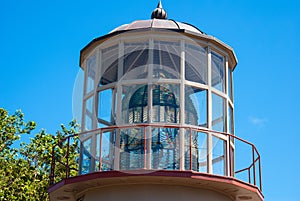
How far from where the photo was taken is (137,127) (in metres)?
12.9

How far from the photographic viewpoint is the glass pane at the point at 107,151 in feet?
42.8

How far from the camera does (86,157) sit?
45.4ft

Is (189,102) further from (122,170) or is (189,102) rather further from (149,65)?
(122,170)

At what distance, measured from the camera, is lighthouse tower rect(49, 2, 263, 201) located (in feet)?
41.7

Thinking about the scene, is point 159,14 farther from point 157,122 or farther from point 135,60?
point 157,122

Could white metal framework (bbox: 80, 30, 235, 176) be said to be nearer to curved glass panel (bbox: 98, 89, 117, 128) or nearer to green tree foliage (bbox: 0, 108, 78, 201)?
curved glass panel (bbox: 98, 89, 117, 128)

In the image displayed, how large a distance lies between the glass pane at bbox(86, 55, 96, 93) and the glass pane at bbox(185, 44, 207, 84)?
248cm

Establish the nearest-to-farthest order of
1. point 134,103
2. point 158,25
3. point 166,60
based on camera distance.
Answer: point 134,103 < point 166,60 < point 158,25

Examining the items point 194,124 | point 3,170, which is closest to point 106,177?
point 194,124

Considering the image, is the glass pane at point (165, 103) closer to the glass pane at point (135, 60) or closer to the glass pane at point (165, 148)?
the glass pane at point (165, 148)

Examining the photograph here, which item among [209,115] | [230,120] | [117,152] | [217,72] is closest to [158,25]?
[217,72]

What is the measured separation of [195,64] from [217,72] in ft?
2.58

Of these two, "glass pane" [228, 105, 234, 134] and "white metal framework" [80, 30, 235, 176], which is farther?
"glass pane" [228, 105, 234, 134]

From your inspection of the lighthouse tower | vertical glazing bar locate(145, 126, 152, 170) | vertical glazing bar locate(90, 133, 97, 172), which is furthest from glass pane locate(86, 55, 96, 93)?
vertical glazing bar locate(145, 126, 152, 170)
